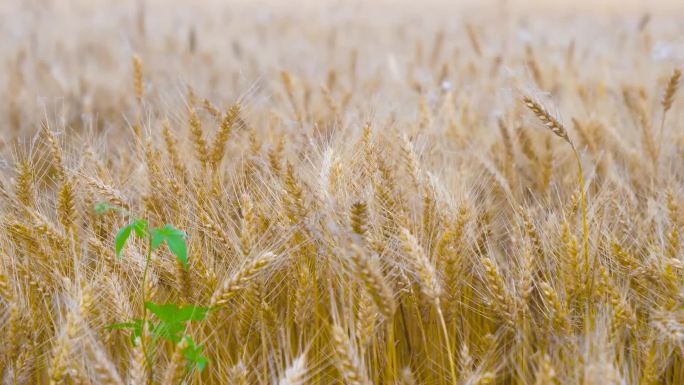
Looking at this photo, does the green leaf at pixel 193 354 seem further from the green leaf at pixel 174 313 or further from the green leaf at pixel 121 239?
the green leaf at pixel 121 239

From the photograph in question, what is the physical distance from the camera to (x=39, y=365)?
1252 mm

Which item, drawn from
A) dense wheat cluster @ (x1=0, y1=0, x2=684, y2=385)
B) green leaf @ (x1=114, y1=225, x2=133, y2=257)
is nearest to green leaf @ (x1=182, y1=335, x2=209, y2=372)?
dense wheat cluster @ (x1=0, y1=0, x2=684, y2=385)

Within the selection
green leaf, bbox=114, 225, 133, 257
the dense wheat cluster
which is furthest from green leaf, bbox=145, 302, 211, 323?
green leaf, bbox=114, 225, 133, 257

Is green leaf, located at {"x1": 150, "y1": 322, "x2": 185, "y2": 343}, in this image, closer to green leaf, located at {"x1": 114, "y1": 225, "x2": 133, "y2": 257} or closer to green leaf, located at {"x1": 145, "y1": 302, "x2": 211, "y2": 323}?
green leaf, located at {"x1": 145, "y1": 302, "x2": 211, "y2": 323}

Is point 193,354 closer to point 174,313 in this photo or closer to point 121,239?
point 174,313

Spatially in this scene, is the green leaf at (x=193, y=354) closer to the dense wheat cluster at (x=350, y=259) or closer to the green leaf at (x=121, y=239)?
the dense wheat cluster at (x=350, y=259)

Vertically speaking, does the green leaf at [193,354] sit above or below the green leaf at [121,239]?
below

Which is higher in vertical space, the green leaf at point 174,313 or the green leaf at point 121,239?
the green leaf at point 121,239

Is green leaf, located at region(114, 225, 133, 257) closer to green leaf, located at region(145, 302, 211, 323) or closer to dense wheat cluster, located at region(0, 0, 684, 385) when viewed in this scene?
dense wheat cluster, located at region(0, 0, 684, 385)

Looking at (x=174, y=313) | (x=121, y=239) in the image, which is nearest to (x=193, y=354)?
(x=174, y=313)

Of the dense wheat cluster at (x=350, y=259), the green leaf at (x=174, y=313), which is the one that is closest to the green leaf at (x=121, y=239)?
the dense wheat cluster at (x=350, y=259)

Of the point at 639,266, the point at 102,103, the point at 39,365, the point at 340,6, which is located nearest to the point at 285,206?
the point at 39,365

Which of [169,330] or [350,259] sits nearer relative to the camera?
[350,259]

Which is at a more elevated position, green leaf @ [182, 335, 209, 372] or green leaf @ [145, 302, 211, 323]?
green leaf @ [145, 302, 211, 323]
